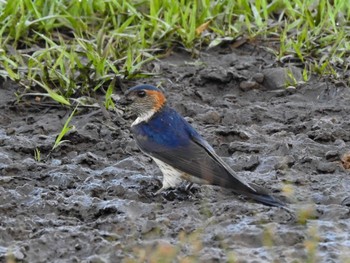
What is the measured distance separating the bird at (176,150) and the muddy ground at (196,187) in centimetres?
10

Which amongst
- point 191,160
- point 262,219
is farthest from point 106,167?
point 262,219

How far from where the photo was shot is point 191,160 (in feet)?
20.6

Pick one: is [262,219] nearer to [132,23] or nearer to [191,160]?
[191,160]

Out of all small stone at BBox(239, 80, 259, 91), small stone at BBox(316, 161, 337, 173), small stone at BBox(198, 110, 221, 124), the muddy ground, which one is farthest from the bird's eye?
small stone at BBox(239, 80, 259, 91)

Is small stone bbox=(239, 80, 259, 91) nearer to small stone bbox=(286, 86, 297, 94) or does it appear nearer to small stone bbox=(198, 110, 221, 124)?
small stone bbox=(286, 86, 297, 94)

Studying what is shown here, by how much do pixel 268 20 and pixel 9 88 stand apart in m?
2.16

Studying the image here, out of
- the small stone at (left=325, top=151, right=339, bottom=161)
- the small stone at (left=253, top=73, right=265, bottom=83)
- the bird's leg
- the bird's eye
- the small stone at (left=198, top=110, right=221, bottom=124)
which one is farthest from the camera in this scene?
the small stone at (left=253, top=73, right=265, bottom=83)

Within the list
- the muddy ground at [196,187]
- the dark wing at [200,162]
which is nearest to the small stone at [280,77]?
the muddy ground at [196,187]

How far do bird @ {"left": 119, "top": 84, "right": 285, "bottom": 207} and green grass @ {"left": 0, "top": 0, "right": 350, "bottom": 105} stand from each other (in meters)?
1.03

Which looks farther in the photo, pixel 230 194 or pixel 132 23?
pixel 132 23

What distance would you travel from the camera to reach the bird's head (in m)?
6.87

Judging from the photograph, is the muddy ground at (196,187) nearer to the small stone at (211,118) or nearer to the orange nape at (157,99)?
the small stone at (211,118)

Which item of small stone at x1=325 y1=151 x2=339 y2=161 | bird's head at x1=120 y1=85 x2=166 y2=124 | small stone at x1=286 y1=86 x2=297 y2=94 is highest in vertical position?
bird's head at x1=120 y1=85 x2=166 y2=124

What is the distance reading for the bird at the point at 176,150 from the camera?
6.06 meters
